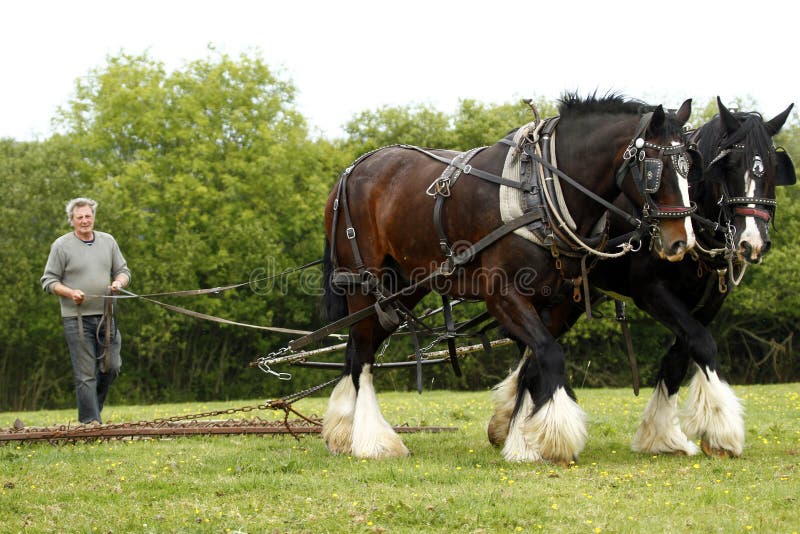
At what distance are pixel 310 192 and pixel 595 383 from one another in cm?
1094

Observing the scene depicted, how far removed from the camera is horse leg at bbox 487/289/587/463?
248 inches

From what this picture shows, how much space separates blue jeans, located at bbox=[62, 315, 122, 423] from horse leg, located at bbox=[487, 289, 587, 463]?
4.09 m

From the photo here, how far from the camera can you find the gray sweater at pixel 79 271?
8.96 metres

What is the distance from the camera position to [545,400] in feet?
20.8

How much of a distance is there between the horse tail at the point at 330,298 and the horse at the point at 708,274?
1739 millimetres

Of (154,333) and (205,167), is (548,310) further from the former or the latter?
(205,167)

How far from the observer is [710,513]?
4.89 meters

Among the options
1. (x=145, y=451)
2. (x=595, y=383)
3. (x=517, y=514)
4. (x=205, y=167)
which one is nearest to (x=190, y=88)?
(x=205, y=167)

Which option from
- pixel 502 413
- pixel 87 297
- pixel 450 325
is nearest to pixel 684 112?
pixel 450 325

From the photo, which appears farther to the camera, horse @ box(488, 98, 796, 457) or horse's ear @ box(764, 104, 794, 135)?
horse's ear @ box(764, 104, 794, 135)

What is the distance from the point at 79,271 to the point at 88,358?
33.3 inches

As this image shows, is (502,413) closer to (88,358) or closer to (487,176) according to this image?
(487,176)

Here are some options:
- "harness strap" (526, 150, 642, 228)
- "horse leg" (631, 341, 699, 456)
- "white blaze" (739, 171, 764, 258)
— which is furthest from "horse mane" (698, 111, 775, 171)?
"horse leg" (631, 341, 699, 456)

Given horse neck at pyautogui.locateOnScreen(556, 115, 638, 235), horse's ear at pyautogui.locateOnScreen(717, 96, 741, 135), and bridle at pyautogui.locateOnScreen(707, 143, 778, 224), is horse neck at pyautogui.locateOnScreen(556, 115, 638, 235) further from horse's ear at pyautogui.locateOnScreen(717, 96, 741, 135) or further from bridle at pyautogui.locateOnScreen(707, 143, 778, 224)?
bridle at pyautogui.locateOnScreen(707, 143, 778, 224)
